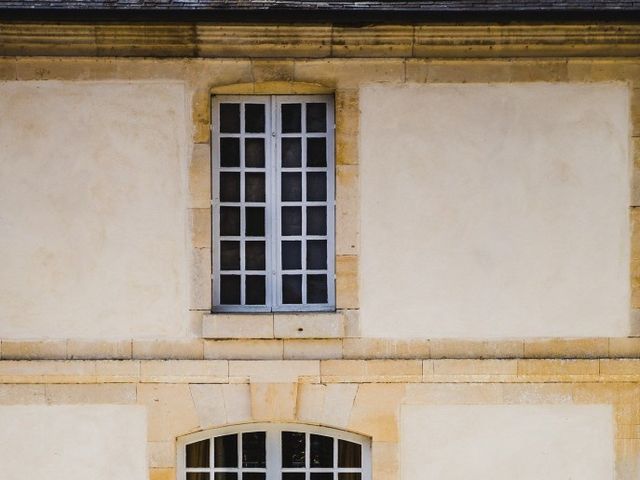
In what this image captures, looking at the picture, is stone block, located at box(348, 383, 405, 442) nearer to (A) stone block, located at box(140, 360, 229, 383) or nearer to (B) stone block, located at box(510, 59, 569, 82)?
(A) stone block, located at box(140, 360, 229, 383)

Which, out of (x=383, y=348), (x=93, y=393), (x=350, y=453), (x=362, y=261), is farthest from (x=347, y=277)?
(x=93, y=393)

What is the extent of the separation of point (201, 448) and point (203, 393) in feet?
1.72

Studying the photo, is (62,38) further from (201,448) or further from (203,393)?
(201,448)

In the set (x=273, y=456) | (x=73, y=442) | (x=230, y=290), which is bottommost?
(x=273, y=456)

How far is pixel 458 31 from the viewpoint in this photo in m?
5.91

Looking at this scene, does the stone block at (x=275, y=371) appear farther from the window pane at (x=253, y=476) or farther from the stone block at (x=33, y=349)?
the stone block at (x=33, y=349)

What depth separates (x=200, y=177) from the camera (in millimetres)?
6020

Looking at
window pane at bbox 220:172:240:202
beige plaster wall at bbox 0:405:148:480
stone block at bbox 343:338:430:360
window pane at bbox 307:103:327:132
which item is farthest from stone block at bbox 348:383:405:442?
window pane at bbox 307:103:327:132

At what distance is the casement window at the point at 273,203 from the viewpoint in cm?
616

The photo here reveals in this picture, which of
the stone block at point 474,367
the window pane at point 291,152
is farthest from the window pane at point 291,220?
the stone block at point 474,367

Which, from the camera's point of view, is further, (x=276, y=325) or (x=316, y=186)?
(x=316, y=186)

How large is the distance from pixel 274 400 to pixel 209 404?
487mm

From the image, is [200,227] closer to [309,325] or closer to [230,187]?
[230,187]

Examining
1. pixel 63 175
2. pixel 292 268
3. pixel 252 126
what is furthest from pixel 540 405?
pixel 63 175
